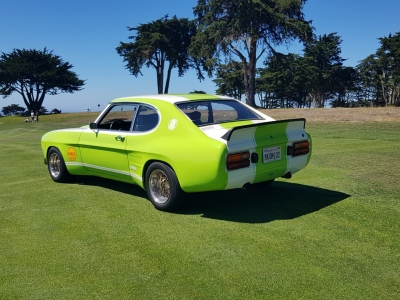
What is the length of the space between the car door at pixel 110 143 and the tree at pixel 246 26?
3552 centimetres

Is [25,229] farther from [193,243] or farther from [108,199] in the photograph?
[193,243]

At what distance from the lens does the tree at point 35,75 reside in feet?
210

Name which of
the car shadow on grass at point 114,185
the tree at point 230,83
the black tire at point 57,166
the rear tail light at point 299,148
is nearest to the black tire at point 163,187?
the car shadow on grass at point 114,185

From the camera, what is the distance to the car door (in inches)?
249

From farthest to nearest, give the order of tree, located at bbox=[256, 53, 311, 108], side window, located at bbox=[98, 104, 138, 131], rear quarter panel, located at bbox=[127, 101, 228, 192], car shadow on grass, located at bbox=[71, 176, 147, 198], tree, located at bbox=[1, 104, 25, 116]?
tree, located at bbox=[1, 104, 25, 116] → tree, located at bbox=[256, 53, 311, 108] → car shadow on grass, located at bbox=[71, 176, 147, 198] → side window, located at bbox=[98, 104, 138, 131] → rear quarter panel, located at bbox=[127, 101, 228, 192]

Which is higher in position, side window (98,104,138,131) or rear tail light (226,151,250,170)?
side window (98,104,138,131)

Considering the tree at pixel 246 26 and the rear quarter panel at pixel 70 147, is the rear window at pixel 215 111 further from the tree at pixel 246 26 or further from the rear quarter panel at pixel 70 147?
the tree at pixel 246 26

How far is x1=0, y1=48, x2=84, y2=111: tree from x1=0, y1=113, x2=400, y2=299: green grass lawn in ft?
204

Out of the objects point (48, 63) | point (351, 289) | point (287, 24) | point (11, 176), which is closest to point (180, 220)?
point (351, 289)

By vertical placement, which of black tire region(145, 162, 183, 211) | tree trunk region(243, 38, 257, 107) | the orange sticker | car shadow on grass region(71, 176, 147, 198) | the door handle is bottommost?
car shadow on grass region(71, 176, 147, 198)

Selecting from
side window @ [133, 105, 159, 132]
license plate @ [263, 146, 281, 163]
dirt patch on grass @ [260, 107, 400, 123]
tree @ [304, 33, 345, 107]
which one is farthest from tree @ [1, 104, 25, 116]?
license plate @ [263, 146, 281, 163]

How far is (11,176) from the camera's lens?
8773mm

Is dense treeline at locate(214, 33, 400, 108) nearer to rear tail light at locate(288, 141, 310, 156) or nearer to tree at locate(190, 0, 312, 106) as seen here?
tree at locate(190, 0, 312, 106)

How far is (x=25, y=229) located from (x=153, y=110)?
7.57 ft
